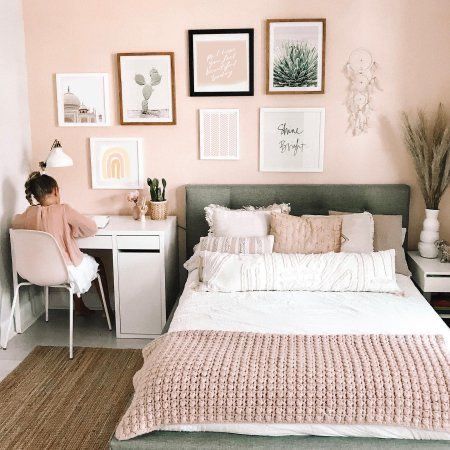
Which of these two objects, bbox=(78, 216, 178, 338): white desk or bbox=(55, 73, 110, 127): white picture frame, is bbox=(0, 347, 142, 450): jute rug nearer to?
bbox=(78, 216, 178, 338): white desk

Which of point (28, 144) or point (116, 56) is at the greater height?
point (116, 56)

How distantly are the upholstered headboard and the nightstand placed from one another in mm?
393

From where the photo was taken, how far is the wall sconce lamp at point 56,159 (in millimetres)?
3891

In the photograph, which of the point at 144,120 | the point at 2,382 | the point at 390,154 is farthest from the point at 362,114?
the point at 2,382

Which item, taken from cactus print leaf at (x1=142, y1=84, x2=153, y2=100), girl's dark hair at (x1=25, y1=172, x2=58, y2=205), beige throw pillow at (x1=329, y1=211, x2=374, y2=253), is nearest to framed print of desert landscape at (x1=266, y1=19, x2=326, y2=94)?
cactus print leaf at (x1=142, y1=84, x2=153, y2=100)

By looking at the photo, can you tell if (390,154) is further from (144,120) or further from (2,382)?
(2,382)

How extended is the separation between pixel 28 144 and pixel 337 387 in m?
2.92

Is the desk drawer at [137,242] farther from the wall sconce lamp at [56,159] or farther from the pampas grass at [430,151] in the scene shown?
the pampas grass at [430,151]

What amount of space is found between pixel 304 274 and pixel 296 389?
1146 millimetres

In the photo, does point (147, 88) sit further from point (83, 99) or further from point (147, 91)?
point (83, 99)

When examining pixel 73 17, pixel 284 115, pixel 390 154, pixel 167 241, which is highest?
pixel 73 17

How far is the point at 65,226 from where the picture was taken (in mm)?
3551

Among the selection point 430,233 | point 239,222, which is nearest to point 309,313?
point 239,222

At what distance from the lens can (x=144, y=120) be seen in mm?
4070
